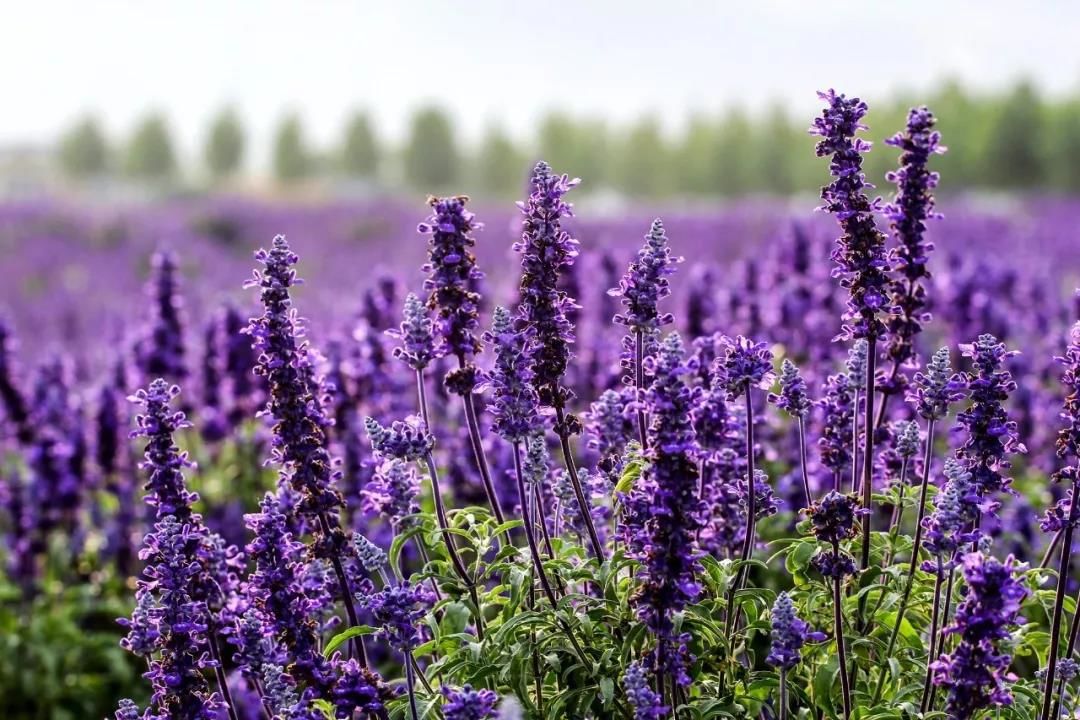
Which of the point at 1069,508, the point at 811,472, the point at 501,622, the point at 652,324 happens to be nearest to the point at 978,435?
the point at 1069,508

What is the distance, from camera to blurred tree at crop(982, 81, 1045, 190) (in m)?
57.5

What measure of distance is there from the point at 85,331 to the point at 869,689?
53.4 feet

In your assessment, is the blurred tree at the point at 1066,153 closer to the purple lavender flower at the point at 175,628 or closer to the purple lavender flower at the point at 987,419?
the purple lavender flower at the point at 987,419

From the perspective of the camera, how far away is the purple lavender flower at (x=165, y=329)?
26.6 feet

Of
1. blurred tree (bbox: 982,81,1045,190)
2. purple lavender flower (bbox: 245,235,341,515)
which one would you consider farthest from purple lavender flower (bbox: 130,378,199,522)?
blurred tree (bbox: 982,81,1045,190)

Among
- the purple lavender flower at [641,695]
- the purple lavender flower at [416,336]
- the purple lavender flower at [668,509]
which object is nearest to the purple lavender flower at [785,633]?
the purple lavender flower at [668,509]

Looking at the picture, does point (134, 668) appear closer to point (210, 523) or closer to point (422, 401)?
point (210, 523)

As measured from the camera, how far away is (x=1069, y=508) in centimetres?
346

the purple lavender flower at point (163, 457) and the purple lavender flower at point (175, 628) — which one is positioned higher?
the purple lavender flower at point (163, 457)

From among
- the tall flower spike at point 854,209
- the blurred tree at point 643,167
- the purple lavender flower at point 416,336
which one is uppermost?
the tall flower spike at point 854,209

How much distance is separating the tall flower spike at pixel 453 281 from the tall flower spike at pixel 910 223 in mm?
1219

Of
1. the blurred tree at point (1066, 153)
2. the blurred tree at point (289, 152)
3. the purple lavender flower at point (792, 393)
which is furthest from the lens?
the blurred tree at point (289, 152)

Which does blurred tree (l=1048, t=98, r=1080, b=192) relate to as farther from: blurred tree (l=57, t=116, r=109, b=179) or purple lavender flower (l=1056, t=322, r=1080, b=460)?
purple lavender flower (l=1056, t=322, r=1080, b=460)

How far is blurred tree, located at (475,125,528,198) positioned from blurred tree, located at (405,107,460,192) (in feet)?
6.25
